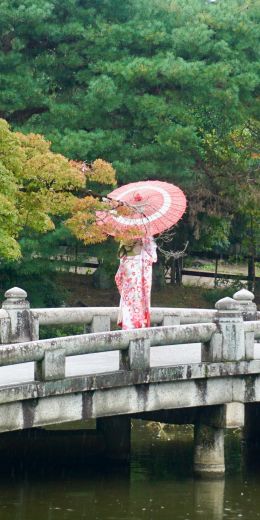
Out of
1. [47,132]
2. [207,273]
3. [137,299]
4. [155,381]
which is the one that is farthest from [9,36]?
[155,381]

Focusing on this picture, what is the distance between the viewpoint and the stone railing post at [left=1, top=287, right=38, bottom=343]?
779 inches

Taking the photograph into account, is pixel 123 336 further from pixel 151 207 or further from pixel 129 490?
pixel 151 207

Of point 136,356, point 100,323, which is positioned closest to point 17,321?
point 100,323

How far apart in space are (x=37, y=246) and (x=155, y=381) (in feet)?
48.8

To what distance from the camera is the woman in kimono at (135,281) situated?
2031 cm

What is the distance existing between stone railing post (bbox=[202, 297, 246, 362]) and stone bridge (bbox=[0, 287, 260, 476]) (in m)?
0.01

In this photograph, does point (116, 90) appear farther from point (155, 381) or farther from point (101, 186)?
point (155, 381)

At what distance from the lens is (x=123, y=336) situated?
17500mm

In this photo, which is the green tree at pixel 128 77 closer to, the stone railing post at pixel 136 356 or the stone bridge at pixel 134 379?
the stone bridge at pixel 134 379

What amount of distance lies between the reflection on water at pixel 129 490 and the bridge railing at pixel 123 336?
1.53m

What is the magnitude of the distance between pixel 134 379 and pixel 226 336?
145 centimetres

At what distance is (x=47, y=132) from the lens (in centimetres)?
3366

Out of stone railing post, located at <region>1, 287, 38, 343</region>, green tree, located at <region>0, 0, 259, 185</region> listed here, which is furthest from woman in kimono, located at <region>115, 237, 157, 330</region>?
green tree, located at <region>0, 0, 259, 185</region>

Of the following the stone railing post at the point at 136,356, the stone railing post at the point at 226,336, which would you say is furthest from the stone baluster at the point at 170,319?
the stone railing post at the point at 136,356
